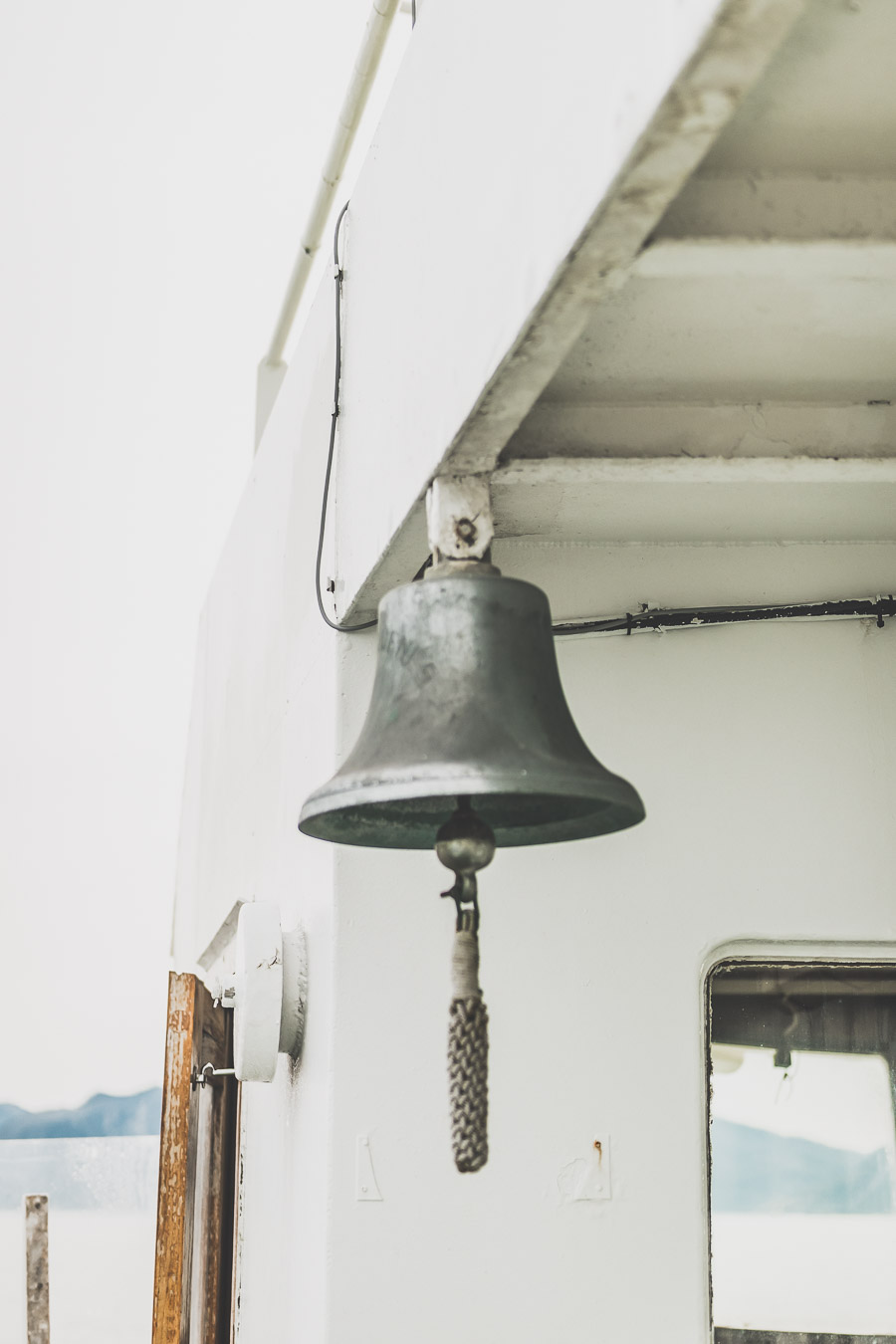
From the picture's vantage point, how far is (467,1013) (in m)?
1.52

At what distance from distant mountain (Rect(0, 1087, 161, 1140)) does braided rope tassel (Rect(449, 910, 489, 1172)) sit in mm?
8266

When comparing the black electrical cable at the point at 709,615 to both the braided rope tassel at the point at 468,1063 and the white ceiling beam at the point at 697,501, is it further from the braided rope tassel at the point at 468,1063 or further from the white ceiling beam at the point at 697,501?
the braided rope tassel at the point at 468,1063

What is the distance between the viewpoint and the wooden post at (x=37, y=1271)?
5.95 meters

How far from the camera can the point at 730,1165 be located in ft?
9.32

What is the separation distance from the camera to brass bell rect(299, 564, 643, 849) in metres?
1.58

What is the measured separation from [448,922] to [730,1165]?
0.81m

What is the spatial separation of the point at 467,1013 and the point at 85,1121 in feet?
28.1

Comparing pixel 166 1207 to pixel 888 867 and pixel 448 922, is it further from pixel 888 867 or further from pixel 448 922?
pixel 888 867

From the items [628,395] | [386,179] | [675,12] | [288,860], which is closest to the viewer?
[675,12]

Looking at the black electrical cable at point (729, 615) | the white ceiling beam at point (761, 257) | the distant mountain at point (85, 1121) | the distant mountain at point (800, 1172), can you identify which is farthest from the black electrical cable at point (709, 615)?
the distant mountain at point (85, 1121)

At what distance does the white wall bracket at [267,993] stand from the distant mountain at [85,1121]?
6741 millimetres

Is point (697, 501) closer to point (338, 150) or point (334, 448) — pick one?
point (334, 448)

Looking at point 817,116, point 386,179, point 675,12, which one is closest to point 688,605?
point 386,179

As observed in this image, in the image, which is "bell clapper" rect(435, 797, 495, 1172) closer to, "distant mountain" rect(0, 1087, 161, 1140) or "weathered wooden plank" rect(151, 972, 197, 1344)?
"weathered wooden plank" rect(151, 972, 197, 1344)
